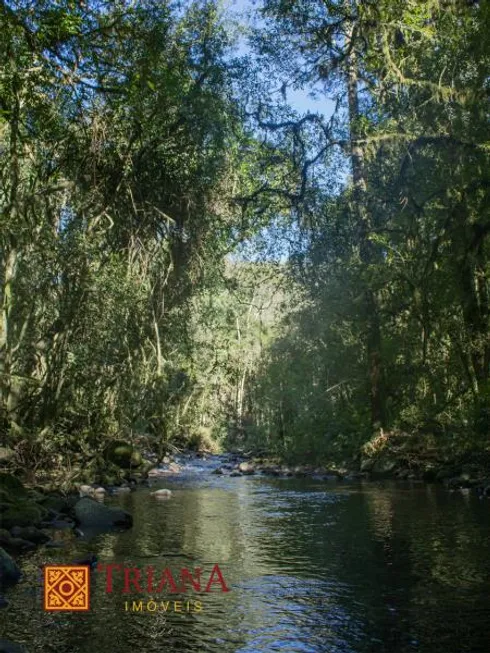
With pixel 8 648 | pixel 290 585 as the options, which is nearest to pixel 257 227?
pixel 290 585

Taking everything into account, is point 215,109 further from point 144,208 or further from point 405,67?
point 405,67

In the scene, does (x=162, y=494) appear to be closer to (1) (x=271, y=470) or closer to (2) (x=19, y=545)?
(2) (x=19, y=545)

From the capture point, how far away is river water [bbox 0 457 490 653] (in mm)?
4164

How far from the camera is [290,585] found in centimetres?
556

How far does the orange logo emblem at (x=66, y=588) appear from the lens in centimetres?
498

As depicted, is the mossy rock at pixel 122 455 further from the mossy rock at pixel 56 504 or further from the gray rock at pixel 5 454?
the mossy rock at pixel 56 504

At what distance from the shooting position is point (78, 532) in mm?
8000

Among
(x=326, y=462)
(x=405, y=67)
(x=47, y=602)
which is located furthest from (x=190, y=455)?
(x=47, y=602)

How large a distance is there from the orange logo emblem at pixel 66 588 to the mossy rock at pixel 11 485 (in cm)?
417

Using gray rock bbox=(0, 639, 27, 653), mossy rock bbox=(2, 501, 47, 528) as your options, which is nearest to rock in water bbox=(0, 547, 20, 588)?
gray rock bbox=(0, 639, 27, 653)

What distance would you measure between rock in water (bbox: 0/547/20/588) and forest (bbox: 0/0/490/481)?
18.5 feet

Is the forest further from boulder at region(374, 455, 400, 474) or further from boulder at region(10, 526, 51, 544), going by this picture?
boulder at region(10, 526, 51, 544)

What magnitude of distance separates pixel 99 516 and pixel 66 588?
10.9 ft

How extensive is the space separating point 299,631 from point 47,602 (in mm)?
2023
